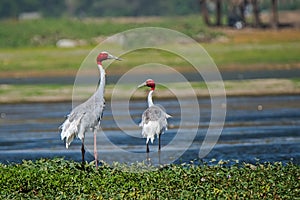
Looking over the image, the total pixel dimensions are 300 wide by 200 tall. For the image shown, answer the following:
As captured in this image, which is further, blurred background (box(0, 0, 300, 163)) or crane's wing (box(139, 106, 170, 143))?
blurred background (box(0, 0, 300, 163))

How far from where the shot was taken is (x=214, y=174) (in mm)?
14062

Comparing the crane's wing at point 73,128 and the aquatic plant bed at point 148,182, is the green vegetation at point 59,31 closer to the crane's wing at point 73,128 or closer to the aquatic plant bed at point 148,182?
the crane's wing at point 73,128

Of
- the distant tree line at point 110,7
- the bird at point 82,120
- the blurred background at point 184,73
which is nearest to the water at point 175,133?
the blurred background at point 184,73

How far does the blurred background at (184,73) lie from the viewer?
71.1ft

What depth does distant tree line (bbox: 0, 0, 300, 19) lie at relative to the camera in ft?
290

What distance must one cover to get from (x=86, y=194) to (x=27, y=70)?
3387 centimetres

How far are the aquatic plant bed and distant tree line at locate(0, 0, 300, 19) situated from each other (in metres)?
68.3

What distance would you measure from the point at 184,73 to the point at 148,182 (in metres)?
29.7

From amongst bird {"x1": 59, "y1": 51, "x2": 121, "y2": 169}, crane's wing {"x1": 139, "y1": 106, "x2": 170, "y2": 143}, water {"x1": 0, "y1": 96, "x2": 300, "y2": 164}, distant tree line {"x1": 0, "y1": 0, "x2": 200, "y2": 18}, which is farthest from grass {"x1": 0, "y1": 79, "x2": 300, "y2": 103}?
distant tree line {"x1": 0, "y1": 0, "x2": 200, "y2": 18}

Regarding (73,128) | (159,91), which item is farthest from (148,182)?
(159,91)

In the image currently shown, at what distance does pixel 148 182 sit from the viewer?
13648mm

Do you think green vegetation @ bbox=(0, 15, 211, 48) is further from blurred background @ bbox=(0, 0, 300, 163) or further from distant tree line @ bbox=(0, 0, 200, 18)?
distant tree line @ bbox=(0, 0, 200, 18)

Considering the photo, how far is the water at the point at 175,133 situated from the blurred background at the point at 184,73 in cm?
3

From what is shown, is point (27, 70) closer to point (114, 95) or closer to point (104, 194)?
point (114, 95)
